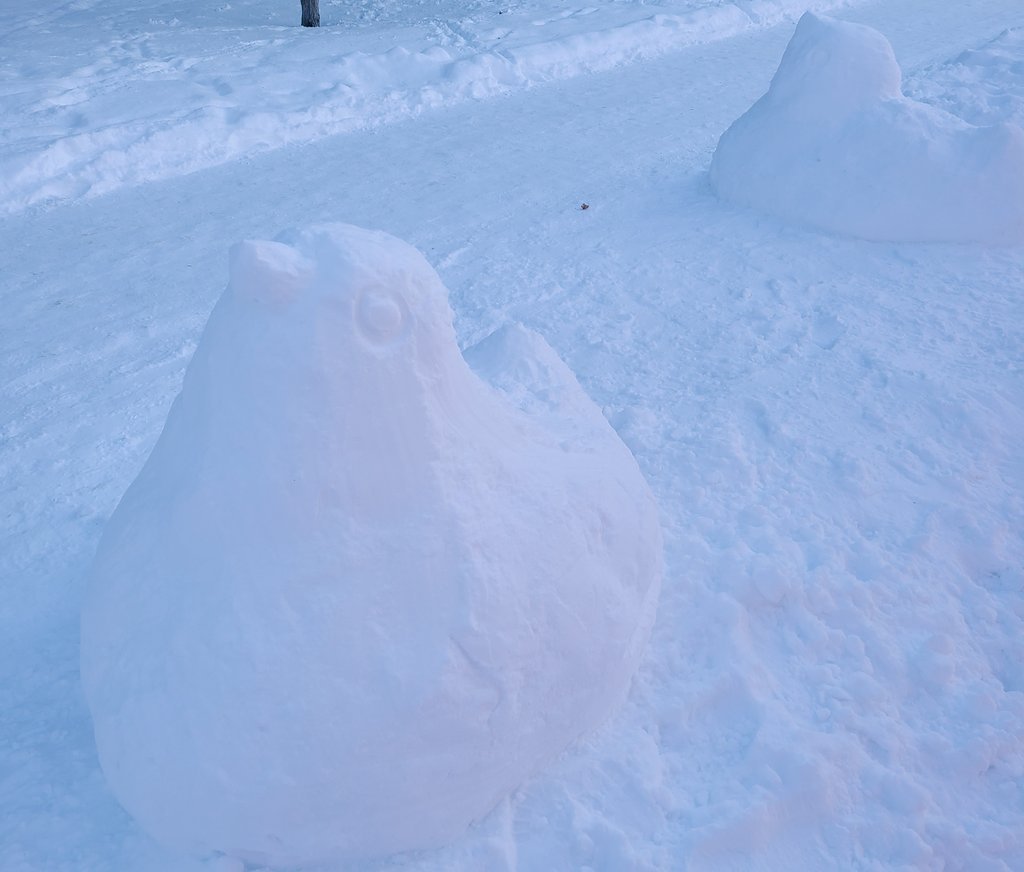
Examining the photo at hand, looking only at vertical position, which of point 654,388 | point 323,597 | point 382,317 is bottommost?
point 654,388

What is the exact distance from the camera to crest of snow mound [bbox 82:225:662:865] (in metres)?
2.00

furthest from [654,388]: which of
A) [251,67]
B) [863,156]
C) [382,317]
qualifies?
[251,67]

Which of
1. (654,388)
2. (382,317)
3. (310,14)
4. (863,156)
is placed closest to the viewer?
(382,317)

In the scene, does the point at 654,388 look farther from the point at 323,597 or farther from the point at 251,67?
the point at 251,67

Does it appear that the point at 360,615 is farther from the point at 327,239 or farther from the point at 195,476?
the point at 327,239

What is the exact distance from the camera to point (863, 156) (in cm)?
501

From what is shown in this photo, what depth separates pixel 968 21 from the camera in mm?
9539

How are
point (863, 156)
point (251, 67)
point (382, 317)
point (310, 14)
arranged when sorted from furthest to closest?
point (310, 14) < point (251, 67) < point (863, 156) < point (382, 317)

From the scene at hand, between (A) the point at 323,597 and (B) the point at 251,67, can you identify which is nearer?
(A) the point at 323,597

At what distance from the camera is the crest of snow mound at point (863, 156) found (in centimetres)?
477

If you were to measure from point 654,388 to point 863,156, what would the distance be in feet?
6.68

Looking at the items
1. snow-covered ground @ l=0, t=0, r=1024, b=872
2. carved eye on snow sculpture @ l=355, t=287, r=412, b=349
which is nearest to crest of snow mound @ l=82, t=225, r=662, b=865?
carved eye on snow sculpture @ l=355, t=287, r=412, b=349

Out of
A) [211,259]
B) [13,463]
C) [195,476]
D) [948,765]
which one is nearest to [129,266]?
[211,259]

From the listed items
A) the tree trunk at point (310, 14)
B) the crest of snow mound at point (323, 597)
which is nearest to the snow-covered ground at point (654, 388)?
the crest of snow mound at point (323, 597)
